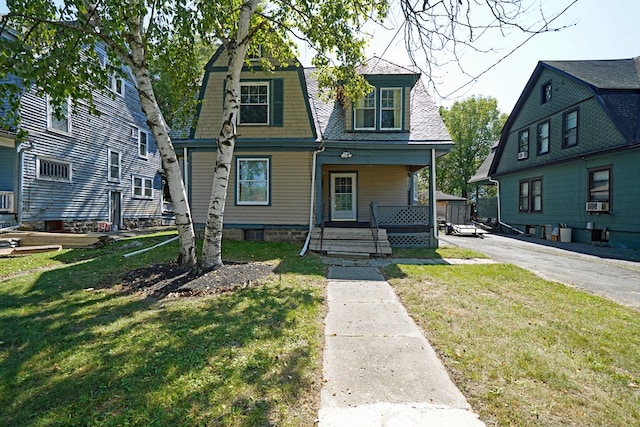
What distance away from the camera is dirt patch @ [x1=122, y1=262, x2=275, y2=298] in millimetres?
5289

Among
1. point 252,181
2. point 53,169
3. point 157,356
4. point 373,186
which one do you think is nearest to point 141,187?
point 53,169

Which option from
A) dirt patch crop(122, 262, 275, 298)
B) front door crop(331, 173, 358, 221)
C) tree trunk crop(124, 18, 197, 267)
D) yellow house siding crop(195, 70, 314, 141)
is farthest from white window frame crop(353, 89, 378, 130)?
tree trunk crop(124, 18, 197, 267)

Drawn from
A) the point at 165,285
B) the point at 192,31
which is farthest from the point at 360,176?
the point at 165,285

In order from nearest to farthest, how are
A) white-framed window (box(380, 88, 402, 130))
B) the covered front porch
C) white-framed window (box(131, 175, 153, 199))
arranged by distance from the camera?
the covered front porch < white-framed window (box(380, 88, 402, 130)) < white-framed window (box(131, 175, 153, 199))

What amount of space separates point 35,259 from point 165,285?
532 centimetres

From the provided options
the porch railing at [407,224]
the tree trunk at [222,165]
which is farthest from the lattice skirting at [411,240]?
the tree trunk at [222,165]

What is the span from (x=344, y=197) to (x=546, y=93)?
12059 mm

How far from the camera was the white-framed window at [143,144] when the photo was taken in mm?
18864

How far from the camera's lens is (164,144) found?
6.10m

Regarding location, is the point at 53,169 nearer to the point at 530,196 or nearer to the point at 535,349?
the point at 535,349

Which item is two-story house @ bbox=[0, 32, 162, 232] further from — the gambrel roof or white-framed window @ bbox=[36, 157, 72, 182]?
the gambrel roof

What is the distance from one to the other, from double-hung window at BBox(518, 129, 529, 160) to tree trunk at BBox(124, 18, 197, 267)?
17.7 m

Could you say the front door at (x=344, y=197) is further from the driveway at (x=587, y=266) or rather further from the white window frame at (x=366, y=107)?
the driveway at (x=587, y=266)

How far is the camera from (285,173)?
35.2 feet
